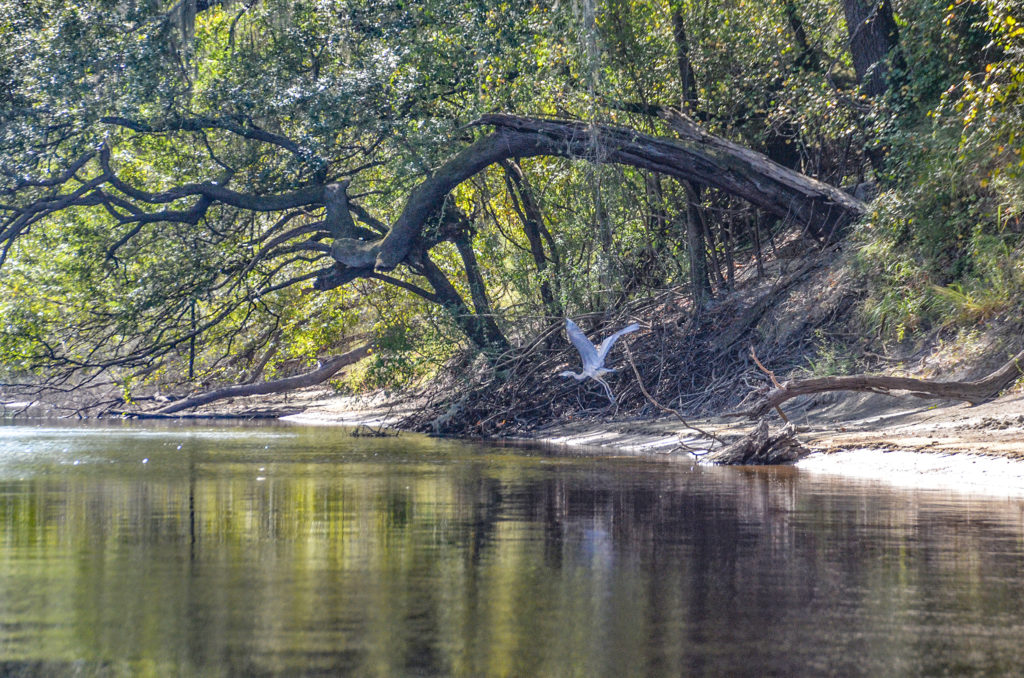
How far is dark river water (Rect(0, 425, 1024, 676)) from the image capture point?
364cm

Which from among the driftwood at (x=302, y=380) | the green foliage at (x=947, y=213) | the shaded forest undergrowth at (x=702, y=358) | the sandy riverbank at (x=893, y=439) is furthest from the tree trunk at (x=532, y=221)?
the green foliage at (x=947, y=213)

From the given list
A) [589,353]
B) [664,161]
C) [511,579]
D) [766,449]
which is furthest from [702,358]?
[511,579]

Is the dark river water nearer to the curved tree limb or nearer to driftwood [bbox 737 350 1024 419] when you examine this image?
driftwood [bbox 737 350 1024 419]

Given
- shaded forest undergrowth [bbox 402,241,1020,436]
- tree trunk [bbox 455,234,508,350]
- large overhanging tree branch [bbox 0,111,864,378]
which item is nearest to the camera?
shaded forest undergrowth [bbox 402,241,1020,436]

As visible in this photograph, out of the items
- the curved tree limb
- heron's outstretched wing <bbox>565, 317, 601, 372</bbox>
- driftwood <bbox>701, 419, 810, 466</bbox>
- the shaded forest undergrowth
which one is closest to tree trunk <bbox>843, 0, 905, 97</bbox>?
the curved tree limb

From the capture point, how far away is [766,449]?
11.5 m

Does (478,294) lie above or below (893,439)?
above

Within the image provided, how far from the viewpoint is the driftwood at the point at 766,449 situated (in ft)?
37.5

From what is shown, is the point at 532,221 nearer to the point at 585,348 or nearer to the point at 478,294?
the point at 478,294

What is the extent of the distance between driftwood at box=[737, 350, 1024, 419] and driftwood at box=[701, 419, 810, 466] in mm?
711

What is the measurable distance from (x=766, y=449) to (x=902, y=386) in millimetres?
1819

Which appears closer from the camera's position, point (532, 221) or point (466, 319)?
point (466, 319)

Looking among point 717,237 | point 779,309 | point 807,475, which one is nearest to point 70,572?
A: point 807,475

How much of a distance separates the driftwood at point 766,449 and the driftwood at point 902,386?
71 cm
